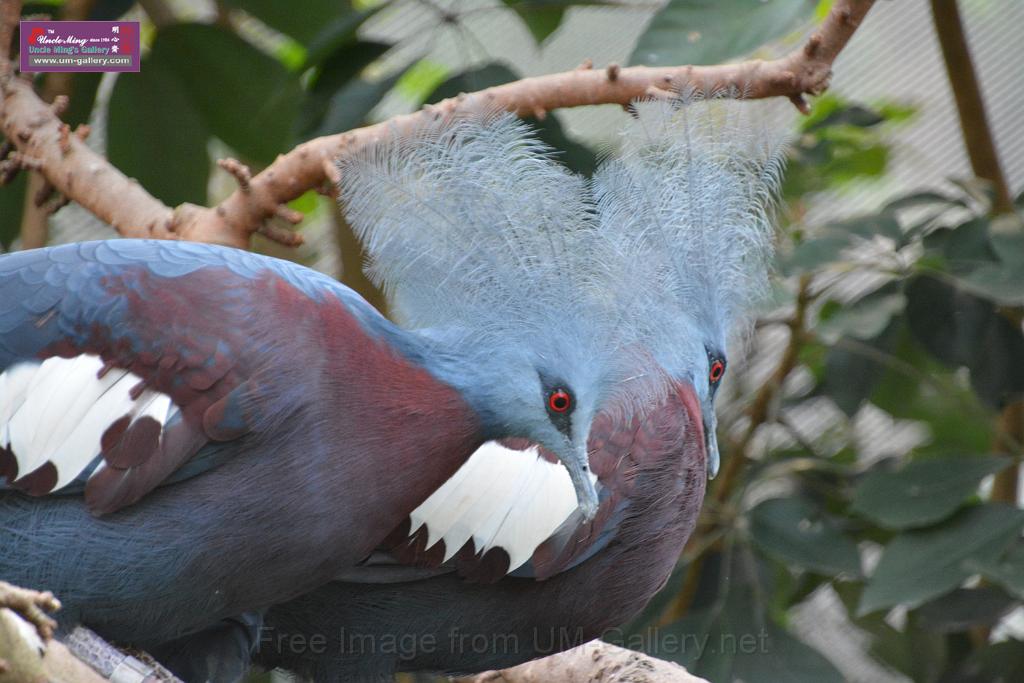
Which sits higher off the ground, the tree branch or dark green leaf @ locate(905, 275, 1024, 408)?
the tree branch

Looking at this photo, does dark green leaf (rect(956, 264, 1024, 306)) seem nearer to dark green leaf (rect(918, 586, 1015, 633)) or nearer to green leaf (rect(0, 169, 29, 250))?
dark green leaf (rect(918, 586, 1015, 633))

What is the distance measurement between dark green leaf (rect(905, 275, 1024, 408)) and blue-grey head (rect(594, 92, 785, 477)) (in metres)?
0.57

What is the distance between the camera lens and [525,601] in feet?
4.21

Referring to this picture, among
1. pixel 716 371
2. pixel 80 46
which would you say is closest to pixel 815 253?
pixel 716 371

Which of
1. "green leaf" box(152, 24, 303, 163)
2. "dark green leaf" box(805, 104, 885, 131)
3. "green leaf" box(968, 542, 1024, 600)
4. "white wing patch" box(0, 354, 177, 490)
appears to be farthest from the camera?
"dark green leaf" box(805, 104, 885, 131)

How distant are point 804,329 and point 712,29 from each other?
77cm

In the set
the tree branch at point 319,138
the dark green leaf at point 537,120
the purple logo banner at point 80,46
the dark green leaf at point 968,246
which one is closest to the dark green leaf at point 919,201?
the dark green leaf at point 968,246

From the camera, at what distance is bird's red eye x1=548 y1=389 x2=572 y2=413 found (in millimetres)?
1035

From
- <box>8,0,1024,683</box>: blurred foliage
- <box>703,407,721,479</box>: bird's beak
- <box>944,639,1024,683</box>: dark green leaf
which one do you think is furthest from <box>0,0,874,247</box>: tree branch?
<box>944,639,1024,683</box>: dark green leaf

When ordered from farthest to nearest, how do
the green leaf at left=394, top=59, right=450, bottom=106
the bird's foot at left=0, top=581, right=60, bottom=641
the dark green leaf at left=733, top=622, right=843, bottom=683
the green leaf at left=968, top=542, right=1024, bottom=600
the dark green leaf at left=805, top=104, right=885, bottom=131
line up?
the green leaf at left=394, top=59, right=450, bottom=106 < the dark green leaf at left=805, top=104, right=885, bottom=131 < the dark green leaf at left=733, top=622, right=843, bottom=683 < the green leaf at left=968, top=542, right=1024, bottom=600 < the bird's foot at left=0, top=581, right=60, bottom=641

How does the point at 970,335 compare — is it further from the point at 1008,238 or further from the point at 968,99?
the point at 968,99

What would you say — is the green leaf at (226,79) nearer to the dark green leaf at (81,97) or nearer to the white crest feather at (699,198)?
the dark green leaf at (81,97)

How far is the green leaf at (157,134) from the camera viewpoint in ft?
6.04

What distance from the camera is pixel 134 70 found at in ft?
5.74
